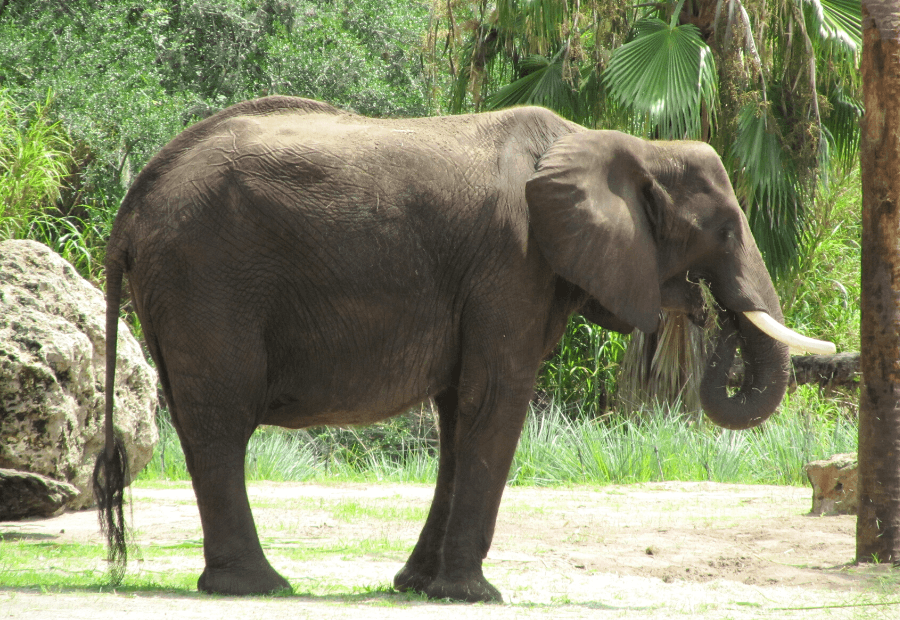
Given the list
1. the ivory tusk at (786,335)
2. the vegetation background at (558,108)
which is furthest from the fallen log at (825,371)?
the ivory tusk at (786,335)

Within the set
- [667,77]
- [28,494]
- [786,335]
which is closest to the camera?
[786,335]

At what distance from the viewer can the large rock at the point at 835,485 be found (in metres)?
7.51

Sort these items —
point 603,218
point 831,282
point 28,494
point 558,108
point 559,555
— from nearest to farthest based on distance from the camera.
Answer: point 603,218, point 559,555, point 28,494, point 558,108, point 831,282

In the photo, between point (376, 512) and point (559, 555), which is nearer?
point (559, 555)

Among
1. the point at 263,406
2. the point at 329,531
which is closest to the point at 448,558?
the point at 263,406

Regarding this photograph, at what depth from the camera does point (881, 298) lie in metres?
5.65

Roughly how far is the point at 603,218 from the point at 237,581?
7.51 feet

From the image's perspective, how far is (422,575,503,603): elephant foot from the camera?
176 inches

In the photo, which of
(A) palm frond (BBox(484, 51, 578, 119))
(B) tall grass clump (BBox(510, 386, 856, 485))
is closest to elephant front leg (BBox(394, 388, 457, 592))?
(B) tall grass clump (BBox(510, 386, 856, 485))

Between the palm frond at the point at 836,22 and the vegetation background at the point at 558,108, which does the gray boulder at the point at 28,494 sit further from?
the palm frond at the point at 836,22

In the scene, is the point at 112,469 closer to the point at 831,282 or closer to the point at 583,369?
the point at 583,369

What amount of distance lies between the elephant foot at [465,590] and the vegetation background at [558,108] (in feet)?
18.3

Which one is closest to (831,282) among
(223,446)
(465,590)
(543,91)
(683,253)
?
(543,91)

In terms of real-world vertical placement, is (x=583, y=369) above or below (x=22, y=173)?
below
